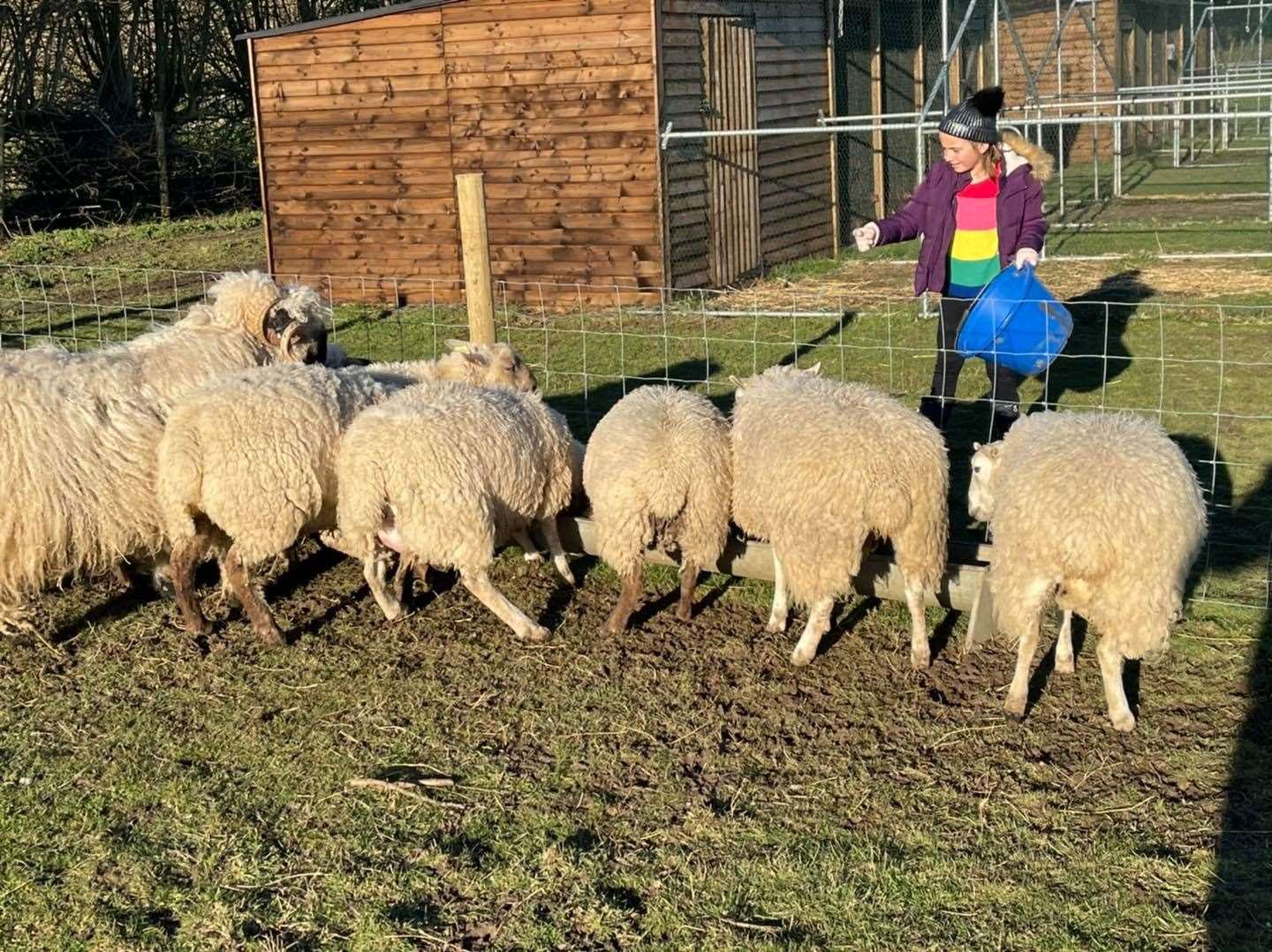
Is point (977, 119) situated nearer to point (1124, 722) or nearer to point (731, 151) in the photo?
point (1124, 722)

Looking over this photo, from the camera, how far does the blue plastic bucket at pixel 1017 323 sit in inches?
259

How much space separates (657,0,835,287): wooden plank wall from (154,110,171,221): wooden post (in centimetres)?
973

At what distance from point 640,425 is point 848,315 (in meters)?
6.39

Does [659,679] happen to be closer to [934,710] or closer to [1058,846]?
[934,710]

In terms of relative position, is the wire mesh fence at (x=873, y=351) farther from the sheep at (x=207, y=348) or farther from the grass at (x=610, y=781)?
the sheep at (x=207, y=348)

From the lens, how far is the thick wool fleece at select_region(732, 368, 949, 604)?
5055 mm

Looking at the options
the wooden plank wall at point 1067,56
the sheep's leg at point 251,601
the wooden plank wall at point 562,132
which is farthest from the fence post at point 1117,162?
the sheep's leg at point 251,601

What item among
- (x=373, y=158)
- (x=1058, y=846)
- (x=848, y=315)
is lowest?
(x=1058, y=846)

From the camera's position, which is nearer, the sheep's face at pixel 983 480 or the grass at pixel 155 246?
the sheep's face at pixel 983 480

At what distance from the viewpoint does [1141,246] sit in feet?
48.5

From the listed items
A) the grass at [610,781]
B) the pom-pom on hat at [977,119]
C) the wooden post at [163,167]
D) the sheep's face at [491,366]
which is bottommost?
the grass at [610,781]

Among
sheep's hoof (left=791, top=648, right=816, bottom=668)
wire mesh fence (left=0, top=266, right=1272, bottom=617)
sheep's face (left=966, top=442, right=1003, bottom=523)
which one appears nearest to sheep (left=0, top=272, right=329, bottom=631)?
wire mesh fence (left=0, top=266, right=1272, bottom=617)

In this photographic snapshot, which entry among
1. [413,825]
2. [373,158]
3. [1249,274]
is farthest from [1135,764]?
[373,158]

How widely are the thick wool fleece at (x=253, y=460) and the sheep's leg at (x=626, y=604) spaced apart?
131 centimetres
